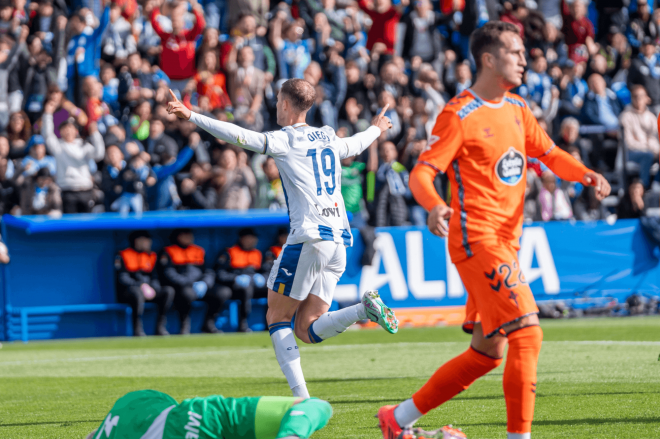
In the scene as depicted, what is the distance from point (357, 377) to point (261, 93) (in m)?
8.78

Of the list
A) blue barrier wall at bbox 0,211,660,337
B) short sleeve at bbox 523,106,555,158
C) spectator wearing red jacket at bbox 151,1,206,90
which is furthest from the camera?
spectator wearing red jacket at bbox 151,1,206,90

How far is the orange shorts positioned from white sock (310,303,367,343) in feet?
6.81

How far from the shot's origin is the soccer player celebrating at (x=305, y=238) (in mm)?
6891

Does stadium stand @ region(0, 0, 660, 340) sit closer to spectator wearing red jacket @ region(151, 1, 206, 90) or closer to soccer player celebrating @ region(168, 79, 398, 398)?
spectator wearing red jacket @ region(151, 1, 206, 90)

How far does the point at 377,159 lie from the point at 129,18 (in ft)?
17.4

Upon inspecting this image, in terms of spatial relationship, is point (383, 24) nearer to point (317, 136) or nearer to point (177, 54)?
point (177, 54)

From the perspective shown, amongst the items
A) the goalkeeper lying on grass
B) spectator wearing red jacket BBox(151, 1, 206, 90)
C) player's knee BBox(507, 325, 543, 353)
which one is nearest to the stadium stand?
spectator wearing red jacket BBox(151, 1, 206, 90)

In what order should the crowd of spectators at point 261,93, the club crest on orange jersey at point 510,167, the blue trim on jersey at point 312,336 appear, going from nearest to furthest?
the club crest on orange jersey at point 510,167
the blue trim on jersey at point 312,336
the crowd of spectators at point 261,93

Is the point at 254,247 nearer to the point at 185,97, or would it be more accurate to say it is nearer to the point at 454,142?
the point at 185,97

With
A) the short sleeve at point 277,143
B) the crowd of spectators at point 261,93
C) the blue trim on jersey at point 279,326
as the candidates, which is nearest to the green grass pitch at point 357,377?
the blue trim on jersey at point 279,326

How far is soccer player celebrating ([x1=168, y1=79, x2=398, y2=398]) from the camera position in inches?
271

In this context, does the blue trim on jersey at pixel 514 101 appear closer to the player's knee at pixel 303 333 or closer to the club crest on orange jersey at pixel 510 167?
the club crest on orange jersey at pixel 510 167

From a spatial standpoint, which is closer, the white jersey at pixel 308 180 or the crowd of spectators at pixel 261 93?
the white jersey at pixel 308 180

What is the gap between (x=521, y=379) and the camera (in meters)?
4.77
